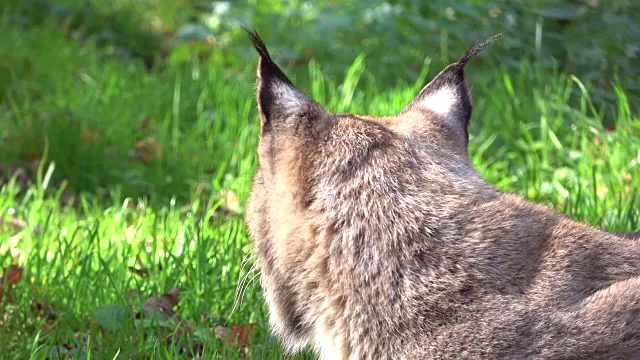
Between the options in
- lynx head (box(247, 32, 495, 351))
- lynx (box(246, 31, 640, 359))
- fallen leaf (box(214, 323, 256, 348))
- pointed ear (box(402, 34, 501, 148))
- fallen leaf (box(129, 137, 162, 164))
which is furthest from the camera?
fallen leaf (box(129, 137, 162, 164))

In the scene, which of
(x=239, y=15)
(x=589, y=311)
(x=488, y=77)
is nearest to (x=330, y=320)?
(x=589, y=311)

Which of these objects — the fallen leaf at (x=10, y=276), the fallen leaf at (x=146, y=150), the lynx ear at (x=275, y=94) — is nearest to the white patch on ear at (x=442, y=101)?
the lynx ear at (x=275, y=94)

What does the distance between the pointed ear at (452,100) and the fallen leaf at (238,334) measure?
106 cm

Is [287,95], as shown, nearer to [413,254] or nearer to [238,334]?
[413,254]

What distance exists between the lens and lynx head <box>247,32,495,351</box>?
268 centimetres

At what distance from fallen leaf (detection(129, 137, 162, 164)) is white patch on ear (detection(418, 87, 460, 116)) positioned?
3138 mm

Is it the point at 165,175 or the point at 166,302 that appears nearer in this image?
the point at 166,302

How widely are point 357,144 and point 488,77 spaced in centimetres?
373

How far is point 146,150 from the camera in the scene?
20.0 ft

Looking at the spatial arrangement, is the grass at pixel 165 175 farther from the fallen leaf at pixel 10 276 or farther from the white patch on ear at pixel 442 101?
the white patch on ear at pixel 442 101

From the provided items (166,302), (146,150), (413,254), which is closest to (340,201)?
(413,254)

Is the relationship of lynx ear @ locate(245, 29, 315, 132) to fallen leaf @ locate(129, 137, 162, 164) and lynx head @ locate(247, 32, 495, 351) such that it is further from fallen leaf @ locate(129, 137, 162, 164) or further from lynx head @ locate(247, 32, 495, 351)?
fallen leaf @ locate(129, 137, 162, 164)

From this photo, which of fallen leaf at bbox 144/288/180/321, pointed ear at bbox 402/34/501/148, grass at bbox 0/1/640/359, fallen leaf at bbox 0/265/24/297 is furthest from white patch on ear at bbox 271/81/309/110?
fallen leaf at bbox 0/265/24/297

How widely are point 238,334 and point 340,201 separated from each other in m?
1.12
